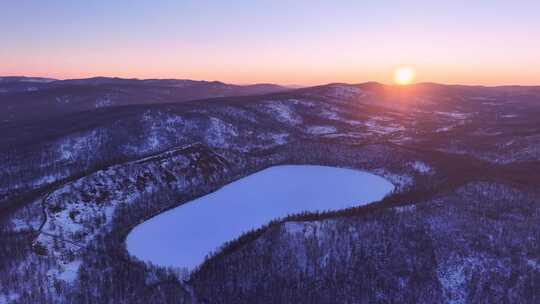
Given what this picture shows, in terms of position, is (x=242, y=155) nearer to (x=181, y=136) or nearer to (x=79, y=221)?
(x=181, y=136)

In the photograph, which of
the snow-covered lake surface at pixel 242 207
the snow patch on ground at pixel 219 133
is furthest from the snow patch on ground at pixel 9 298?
the snow patch on ground at pixel 219 133

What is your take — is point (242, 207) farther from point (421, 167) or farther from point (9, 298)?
point (421, 167)

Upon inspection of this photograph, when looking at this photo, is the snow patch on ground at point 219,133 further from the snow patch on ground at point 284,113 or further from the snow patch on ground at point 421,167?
the snow patch on ground at point 421,167

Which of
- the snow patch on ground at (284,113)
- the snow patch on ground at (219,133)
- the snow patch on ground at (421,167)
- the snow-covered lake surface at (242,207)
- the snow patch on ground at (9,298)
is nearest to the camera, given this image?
the snow patch on ground at (9,298)

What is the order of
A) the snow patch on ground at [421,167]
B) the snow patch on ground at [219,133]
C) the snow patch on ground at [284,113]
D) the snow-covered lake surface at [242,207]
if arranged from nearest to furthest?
the snow-covered lake surface at [242,207]
the snow patch on ground at [421,167]
the snow patch on ground at [219,133]
the snow patch on ground at [284,113]

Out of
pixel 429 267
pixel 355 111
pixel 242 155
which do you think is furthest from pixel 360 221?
pixel 355 111

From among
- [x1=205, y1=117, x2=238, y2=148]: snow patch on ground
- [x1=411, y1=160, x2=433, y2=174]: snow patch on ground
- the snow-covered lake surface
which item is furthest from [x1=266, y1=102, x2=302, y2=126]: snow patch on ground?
[x1=411, y1=160, x2=433, y2=174]: snow patch on ground

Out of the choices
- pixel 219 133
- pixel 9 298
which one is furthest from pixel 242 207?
pixel 219 133

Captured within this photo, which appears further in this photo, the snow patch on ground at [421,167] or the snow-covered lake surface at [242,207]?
the snow patch on ground at [421,167]

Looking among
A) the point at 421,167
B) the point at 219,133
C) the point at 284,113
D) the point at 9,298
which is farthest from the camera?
the point at 284,113
